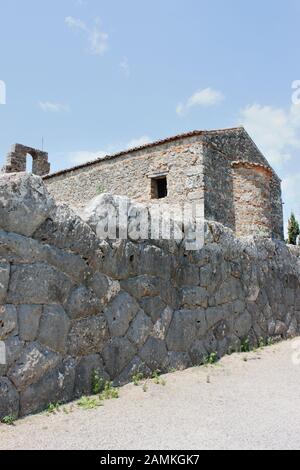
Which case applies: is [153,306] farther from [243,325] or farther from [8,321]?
[243,325]

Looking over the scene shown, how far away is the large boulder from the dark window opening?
10231mm

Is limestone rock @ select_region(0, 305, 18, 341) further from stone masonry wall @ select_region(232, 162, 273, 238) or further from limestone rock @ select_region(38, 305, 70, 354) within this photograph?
stone masonry wall @ select_region(232, 162, 273, 238)

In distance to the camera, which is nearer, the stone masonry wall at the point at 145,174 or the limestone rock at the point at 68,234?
the limestone rock at the point at 68,234

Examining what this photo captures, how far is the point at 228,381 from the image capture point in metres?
4.46

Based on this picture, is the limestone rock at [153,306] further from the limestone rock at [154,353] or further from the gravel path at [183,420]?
the gravel path at [183,420]

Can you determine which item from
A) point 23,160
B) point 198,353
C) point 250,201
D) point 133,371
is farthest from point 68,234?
point 23,160

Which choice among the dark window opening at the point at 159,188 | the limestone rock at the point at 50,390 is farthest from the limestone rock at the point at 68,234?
the dark window opening at the point at 159,188

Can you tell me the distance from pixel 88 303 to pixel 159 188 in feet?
34.9

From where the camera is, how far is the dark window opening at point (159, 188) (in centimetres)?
1373

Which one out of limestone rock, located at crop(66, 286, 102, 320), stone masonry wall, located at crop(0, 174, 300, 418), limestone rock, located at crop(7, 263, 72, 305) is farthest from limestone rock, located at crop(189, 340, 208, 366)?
limestone rock, located at crop(7, 263, 72, 305)

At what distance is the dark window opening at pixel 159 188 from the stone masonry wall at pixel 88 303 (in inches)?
313

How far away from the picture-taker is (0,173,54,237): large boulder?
10.5 ft

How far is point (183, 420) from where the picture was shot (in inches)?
124
